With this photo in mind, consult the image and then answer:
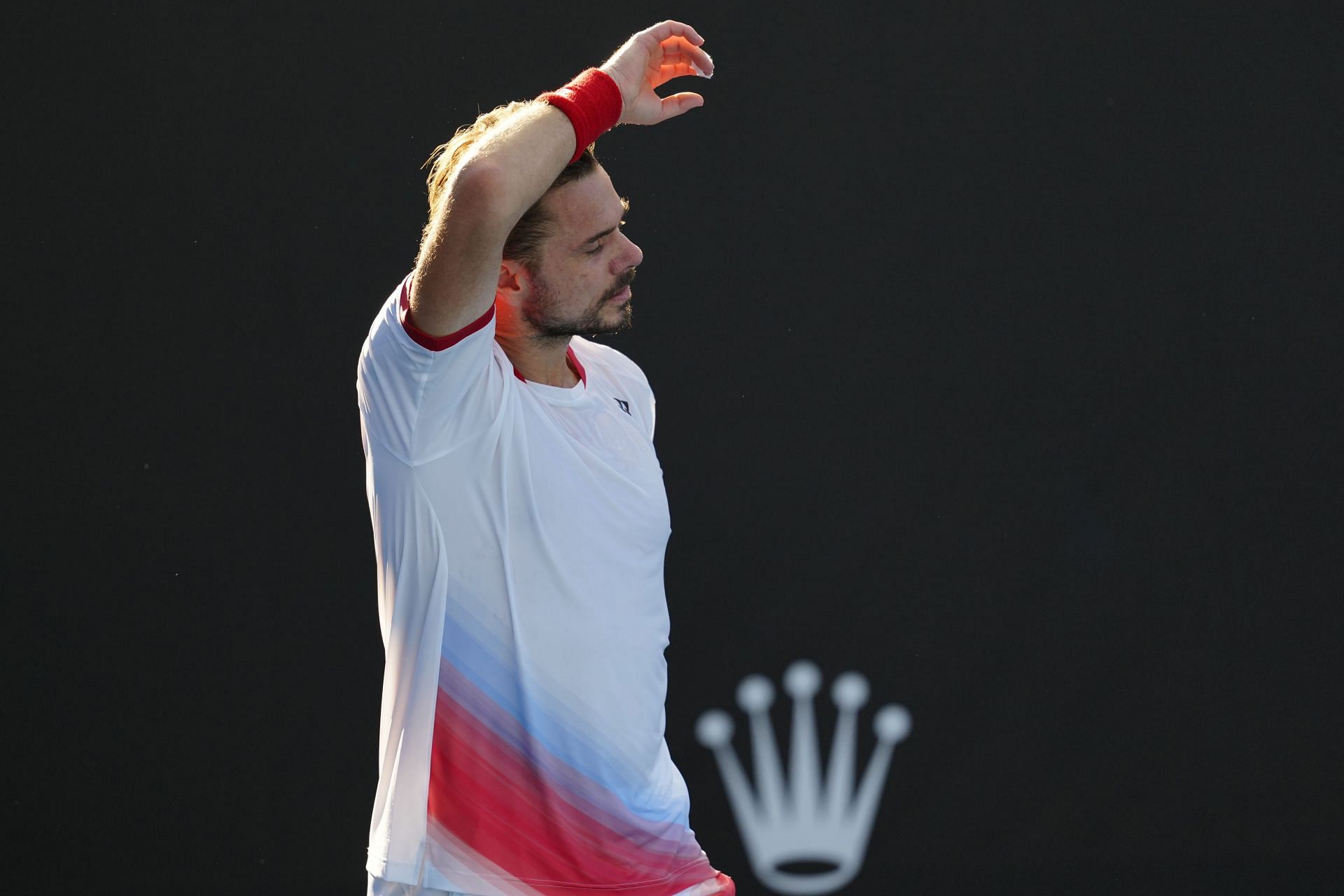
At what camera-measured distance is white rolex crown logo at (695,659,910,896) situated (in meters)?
2.38

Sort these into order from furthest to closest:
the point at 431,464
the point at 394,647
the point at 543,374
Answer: the point at 543,374
the point at 394,647
the point at 431,464

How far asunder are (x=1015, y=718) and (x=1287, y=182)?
1.08m

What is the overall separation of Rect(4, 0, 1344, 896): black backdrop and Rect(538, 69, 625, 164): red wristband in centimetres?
101

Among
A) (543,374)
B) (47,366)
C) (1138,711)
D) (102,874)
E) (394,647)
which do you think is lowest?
(102,874)

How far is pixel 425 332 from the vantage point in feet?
3.82

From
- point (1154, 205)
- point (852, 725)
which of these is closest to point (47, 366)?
point (852, 725)

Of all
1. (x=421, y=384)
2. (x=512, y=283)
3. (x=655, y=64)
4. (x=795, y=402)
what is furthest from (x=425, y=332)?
(x=795, y=402)

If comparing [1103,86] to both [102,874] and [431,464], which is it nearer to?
[431,464]

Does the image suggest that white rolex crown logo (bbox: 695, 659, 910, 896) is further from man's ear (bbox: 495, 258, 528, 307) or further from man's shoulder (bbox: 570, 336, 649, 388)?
man's ear (bbox: 495, 258, 528, 307)

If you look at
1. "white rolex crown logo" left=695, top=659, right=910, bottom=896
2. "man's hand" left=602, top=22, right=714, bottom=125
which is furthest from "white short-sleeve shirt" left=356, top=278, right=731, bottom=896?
"white rolex crown logo" left=695, top=659, right=910, bottom=896

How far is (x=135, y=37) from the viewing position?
232 cm

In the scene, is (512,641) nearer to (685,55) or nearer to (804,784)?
(685,55)

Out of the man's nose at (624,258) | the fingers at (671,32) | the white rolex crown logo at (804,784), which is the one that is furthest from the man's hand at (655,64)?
the white rolex crown logo at (804,784)

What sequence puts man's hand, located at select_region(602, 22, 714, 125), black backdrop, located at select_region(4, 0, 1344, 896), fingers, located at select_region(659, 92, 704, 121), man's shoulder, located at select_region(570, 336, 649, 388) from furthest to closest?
black backdrop, located at select_region(4, 0, 1344, 896), man's shoulder, located at select_region(570, 336, 649, 388), fingers, located at select_region(659, 92, 704, 121), man's hand, located at select_region(602, 22, 714, 125)
